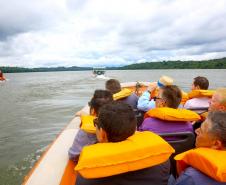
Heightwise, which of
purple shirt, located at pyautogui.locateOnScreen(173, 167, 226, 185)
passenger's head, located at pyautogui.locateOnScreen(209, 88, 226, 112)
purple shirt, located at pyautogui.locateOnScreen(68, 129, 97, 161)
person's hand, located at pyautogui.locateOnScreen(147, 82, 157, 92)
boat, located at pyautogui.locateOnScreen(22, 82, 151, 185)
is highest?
passenger's head, located at pyautogui.locateOnScreen(209, 88, 226, 112)

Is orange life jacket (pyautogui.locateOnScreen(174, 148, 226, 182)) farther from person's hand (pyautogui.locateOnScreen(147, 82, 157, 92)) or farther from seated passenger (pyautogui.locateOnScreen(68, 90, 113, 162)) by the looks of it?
person's hand (pyautogui.locateOnScreen(147, 82, 157, 92))

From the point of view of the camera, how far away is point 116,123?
4.85 feet

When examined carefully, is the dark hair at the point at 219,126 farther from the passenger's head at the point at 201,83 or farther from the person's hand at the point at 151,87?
the person's hand at the point at 151,87

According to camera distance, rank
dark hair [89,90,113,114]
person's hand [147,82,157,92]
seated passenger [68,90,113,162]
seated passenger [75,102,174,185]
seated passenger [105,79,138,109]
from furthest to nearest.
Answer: person's hand [147,82,157,92] < seated passenger [105,79,138,109] < dark hair [89,90,113,114] < seated passenger [68,90,113,162] < seated passenger [75,102,174,185]

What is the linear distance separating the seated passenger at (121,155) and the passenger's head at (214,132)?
194 mm

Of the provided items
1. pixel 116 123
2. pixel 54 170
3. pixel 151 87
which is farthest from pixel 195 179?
pixel 151 87

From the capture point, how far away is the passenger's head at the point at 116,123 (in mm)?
1484

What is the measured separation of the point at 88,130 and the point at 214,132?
0.88m

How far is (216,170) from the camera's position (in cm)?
127

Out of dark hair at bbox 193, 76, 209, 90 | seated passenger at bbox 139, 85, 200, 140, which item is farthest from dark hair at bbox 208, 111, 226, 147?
dark hair at bbox 193, 76, 209, 90

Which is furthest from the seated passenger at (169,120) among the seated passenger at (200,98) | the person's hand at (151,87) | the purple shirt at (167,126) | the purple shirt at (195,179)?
the person's hand at (151,87)

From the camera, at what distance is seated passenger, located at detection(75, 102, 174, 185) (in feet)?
4.51

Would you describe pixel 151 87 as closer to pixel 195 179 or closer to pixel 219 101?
pixel 219 101

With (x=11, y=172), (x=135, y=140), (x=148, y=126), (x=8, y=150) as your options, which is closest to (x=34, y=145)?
(x=8, y=150)
